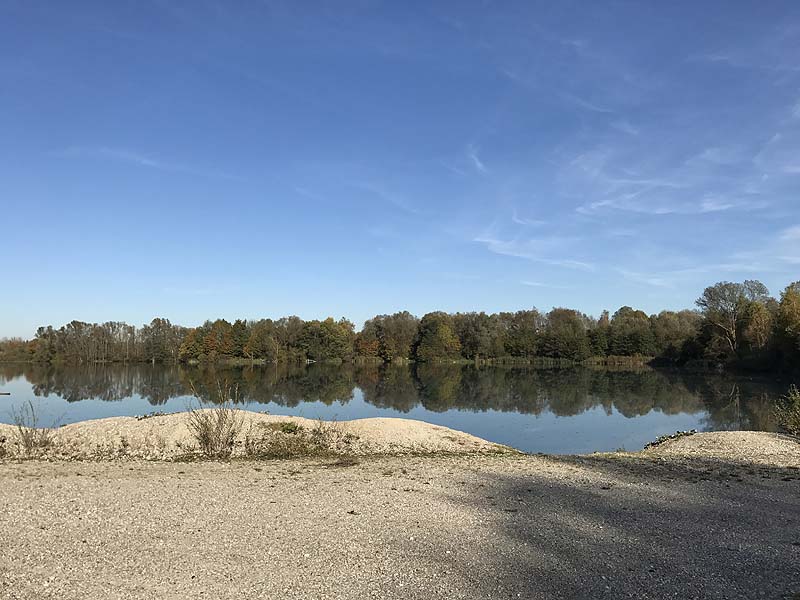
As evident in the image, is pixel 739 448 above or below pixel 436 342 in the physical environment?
below

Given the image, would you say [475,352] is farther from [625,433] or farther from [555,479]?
[555,479]

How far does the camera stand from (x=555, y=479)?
954cm

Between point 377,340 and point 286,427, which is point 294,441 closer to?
point 286,427

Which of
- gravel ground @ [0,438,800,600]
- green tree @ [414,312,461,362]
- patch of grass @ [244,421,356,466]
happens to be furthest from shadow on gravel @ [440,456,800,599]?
green tree @ [414,312,461,362]

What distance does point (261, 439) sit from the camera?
14.2 meters

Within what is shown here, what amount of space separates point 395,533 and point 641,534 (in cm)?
274

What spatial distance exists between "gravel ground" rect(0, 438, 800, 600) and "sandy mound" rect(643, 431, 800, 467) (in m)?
2.14

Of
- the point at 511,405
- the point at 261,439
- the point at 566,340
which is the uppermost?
the point at 566,340

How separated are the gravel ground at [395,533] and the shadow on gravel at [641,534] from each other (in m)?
0.03

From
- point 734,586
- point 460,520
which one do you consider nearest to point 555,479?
point 460,520

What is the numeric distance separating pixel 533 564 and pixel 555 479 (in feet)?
14.9

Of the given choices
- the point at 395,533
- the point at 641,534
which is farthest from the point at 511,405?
the point at 395,533

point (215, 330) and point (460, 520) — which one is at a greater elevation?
point (215, 330)

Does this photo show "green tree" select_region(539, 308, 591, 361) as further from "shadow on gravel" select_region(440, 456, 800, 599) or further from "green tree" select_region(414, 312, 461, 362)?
"shadow on gravel" select_region(440, 456, 800, 599)
